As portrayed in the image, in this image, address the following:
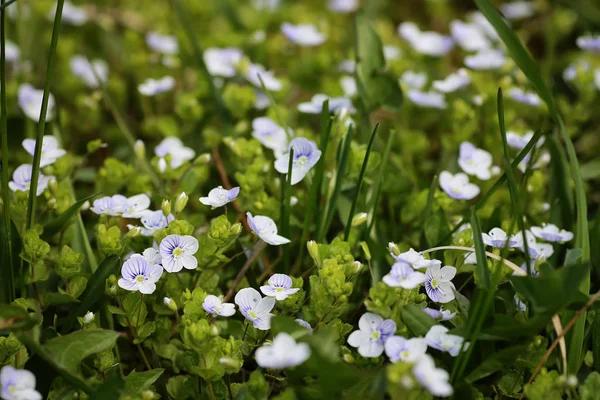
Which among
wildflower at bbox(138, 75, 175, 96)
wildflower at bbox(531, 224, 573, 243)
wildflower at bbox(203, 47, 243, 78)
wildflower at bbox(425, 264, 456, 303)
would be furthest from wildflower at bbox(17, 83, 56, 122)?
wildflower at bbox(531, 224, 573, 243)

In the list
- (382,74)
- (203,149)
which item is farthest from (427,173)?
(203,149)

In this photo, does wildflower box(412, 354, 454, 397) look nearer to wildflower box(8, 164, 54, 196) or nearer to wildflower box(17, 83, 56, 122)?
wildflower box(8, 164, 54, 196)

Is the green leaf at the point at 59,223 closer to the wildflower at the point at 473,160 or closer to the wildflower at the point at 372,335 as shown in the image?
the wildflower at the point at 372,335

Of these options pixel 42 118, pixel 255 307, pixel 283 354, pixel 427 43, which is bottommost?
pixel 427 43

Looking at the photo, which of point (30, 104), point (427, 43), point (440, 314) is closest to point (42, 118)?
point (30, 104)

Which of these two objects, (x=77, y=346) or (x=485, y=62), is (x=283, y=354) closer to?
(x=77, y=346)

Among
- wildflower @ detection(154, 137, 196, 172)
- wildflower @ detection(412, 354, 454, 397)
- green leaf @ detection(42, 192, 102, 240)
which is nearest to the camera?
wildflower @ detection(412, 354, 454, 397)
